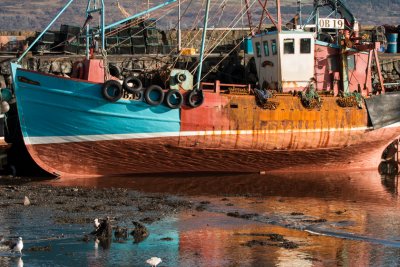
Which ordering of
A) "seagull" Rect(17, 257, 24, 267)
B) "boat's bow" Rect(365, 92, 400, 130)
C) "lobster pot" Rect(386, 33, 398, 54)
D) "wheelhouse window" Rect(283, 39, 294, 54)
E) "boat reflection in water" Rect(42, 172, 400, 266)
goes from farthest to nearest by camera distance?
"lobster pot" Rect(386, 33, 398, 54), "boat's bow" Rect(365, 92, 400, 130), "wheelhouse window" Rect(283, 39, 294, 54), "boat reflection in water" Rect(42, 172, 400, 266), "seagull" Rect(17, 257, 24, 267)

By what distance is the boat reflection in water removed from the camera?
15.5 metres

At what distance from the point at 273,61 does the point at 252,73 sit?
14.2 ft

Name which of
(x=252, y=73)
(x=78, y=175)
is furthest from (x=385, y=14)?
(x=78, y=175)

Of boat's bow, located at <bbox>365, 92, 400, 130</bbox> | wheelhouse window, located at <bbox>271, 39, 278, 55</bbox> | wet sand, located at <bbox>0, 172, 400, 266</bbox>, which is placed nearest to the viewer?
wet sand, located at <bbox>0, 172, 400, 266</bbox>

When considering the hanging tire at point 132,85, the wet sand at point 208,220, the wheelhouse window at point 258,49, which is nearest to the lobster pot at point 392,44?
the wheelhouse window at point 258,49

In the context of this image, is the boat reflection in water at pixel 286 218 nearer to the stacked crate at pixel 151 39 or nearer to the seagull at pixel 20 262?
the seagull at pixel 20 262

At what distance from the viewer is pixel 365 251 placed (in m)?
16.0

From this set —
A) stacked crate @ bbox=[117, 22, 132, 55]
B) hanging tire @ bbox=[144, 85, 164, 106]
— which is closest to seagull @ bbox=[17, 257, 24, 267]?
hanging tire @ bbox=[144, 85, 164, 106]

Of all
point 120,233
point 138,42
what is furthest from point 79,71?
point 138,42

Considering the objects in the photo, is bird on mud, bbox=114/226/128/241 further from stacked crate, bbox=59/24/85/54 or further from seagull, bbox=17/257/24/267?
stacked crate, bbox=59/24/85/54

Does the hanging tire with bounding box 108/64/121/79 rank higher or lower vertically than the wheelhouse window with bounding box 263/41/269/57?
lower

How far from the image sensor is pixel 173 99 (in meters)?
25.6

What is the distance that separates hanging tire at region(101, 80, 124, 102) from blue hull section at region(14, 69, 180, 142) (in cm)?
17

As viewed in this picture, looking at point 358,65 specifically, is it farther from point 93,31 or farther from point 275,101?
point 93,31
